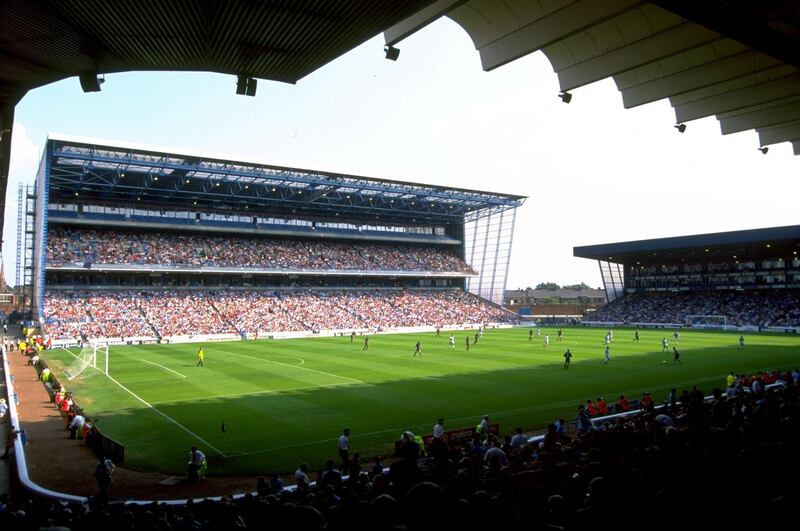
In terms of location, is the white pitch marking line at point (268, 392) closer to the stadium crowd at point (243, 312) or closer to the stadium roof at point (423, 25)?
the stadium roof at point (423, 25)

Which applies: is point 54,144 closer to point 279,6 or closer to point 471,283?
point 279,6

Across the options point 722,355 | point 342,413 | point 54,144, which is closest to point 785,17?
point 342,413

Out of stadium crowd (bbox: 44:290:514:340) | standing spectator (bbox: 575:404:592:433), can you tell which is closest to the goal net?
stadium crowd (bbox: 44:290:514:340)

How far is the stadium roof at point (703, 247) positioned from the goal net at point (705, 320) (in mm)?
8692

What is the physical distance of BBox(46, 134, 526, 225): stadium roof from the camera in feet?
179

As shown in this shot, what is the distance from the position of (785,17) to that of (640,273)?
83.9 metres

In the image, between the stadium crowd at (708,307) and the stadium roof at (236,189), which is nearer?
the stadium roof at (236,189)

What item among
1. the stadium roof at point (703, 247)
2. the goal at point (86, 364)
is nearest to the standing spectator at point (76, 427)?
the goal at point (86, 364)

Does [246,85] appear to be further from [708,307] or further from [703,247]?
[708,307]

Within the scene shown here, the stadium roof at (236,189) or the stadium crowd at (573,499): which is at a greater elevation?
the stadium roof at (236,189)

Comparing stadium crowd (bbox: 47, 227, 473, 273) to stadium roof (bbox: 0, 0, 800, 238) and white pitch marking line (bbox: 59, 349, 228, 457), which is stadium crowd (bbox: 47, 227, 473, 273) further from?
stadium roof (bbox: 0, 0, 800, 238)

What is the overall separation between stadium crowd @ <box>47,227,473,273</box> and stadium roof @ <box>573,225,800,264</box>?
865 inches

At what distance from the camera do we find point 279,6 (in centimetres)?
744

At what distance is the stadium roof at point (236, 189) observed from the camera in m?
54.4
